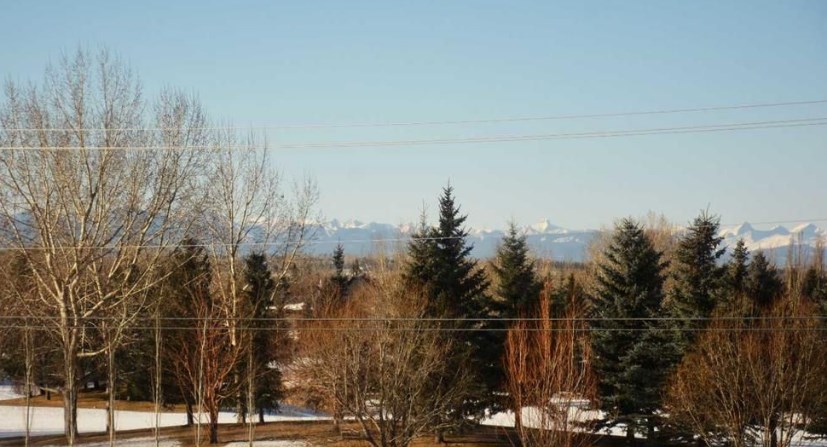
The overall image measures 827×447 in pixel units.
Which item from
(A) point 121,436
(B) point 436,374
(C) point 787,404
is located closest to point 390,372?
(B) point 436,374

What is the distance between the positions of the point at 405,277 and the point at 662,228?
53.4 m

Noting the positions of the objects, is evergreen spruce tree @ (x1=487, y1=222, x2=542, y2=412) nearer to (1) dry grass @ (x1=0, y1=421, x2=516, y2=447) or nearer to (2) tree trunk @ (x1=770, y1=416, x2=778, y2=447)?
(1) dry grass @ (x1=0, y1=421, x2=516, y2=447)

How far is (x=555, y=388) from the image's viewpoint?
68.4ft

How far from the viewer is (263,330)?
29.7 m

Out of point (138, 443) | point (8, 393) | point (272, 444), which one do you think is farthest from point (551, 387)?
point (8, 393)

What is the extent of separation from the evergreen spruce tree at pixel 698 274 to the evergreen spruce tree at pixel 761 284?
1.53 meters

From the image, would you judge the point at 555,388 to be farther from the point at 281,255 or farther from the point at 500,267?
the point at 281,255

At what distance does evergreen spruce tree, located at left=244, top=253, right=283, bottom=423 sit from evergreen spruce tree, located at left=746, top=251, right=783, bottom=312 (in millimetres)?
17213

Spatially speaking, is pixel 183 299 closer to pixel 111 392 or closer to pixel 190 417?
pixel 190 417

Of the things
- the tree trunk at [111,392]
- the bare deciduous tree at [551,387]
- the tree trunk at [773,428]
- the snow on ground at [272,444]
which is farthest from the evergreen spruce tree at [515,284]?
the tree trunk at [111,392]

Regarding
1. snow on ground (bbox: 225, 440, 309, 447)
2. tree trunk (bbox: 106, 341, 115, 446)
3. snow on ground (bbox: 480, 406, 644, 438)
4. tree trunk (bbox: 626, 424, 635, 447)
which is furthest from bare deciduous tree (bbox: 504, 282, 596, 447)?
tree trunk (bbox: 106, 341, 115, 446)

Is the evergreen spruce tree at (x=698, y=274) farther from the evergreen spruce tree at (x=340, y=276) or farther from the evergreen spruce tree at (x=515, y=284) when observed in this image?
the evergreen spruce tree at (x=340, y=276)

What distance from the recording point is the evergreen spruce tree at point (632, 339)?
84.1ft

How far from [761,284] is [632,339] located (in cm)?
688
